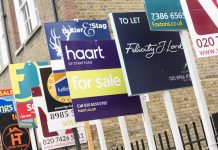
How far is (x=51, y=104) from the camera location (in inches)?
289

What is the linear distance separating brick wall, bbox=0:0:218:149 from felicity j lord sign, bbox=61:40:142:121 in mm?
3381

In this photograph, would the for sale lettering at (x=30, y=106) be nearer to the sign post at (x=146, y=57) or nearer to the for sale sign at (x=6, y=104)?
the for sale sign at (x=6, y=104)

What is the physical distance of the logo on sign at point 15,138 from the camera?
9.94 meters

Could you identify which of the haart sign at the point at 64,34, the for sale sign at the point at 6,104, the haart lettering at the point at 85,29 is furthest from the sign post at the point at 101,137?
the for sale sign at the point at 6,104

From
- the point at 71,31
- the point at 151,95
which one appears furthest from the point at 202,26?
the point at 151,95

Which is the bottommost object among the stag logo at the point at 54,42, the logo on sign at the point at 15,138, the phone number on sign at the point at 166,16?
the logo on sign at the point at 15,138

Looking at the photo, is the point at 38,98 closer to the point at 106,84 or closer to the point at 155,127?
the point at 106,84

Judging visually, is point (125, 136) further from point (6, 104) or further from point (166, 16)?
point (6, 104)

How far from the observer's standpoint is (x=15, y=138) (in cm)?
1016

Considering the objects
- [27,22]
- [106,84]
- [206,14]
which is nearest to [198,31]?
[206,14]

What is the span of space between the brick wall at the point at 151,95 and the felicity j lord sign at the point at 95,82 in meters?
3.38

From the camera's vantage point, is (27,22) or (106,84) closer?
(106,84)

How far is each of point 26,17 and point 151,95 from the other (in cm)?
496

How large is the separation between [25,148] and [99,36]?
14.4 ft
